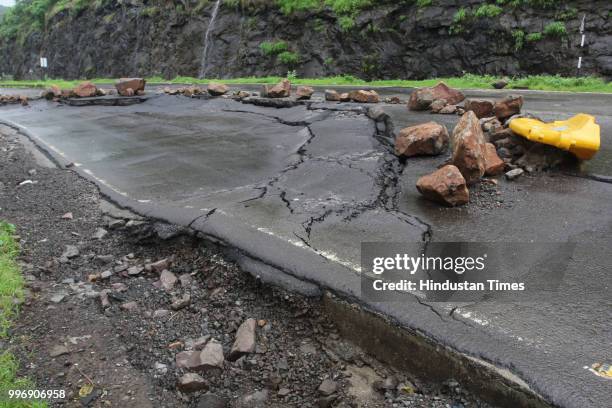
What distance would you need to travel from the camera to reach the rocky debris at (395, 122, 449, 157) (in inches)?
225

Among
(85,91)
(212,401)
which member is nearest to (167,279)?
(212,401)

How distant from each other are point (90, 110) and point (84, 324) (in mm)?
10967

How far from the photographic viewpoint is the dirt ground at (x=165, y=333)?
2822 millimetres

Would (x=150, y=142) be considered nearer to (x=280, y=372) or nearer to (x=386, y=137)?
(x=386, y=137)

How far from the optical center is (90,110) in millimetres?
13086

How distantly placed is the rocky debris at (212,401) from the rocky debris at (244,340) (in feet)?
1.01

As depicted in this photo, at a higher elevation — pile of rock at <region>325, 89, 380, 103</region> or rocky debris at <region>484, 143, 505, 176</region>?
pile of rock at <region>325, 89, 380, 103</region>

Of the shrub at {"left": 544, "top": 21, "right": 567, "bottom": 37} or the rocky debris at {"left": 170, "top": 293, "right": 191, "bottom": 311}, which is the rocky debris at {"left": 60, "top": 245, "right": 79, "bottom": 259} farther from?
the shrub at {"left": 544, "top": 21, "right": 567, "bottom": 37}

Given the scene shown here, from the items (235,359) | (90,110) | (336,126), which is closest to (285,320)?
(235,359)

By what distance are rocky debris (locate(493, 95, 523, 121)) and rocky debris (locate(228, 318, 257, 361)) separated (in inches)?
182

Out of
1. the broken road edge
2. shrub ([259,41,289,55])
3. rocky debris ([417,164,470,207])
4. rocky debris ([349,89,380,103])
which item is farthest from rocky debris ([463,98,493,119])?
shrub ([259,41,289,55])

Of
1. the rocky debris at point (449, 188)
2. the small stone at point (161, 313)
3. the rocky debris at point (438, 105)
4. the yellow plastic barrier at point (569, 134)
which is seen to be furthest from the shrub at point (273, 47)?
the small stone at point (161, 313)

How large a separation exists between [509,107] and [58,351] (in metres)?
5.69

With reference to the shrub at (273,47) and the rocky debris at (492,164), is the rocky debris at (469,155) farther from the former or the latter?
the shrub at (273,47)
